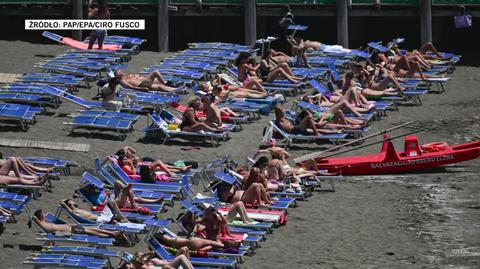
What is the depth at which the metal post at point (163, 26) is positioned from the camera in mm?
42875

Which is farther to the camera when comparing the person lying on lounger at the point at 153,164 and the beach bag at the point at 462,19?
the beach bag at the point at 462,19

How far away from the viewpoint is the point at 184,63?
4009 cm

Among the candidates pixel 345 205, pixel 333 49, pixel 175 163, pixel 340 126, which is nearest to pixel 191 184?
pixel 175 163

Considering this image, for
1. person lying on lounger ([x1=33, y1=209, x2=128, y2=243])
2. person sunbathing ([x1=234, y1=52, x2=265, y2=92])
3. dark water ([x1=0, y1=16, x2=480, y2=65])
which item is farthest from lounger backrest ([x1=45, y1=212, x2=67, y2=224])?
dark water ([x1=0, y1=16, x2=480, y2=65])

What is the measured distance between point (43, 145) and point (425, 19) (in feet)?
40.7

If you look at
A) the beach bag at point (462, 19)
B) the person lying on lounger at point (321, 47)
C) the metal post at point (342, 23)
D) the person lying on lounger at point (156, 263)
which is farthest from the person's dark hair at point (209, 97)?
the person lying on lounger at point (156, 263)

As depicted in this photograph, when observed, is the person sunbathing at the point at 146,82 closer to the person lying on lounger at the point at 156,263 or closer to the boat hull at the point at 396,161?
the boat hull at the point at 396,161

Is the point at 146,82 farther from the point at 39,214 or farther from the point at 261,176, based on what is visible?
the point at 39,214

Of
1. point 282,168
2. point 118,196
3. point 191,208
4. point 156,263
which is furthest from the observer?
point 282,168

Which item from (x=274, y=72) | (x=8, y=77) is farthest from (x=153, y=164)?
(x=8, y=77)

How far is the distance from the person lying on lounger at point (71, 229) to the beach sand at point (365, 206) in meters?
0.30

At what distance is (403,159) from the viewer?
108 ft

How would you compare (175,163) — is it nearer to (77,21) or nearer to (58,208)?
(58,208)

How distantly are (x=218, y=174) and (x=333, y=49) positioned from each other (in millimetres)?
12223
